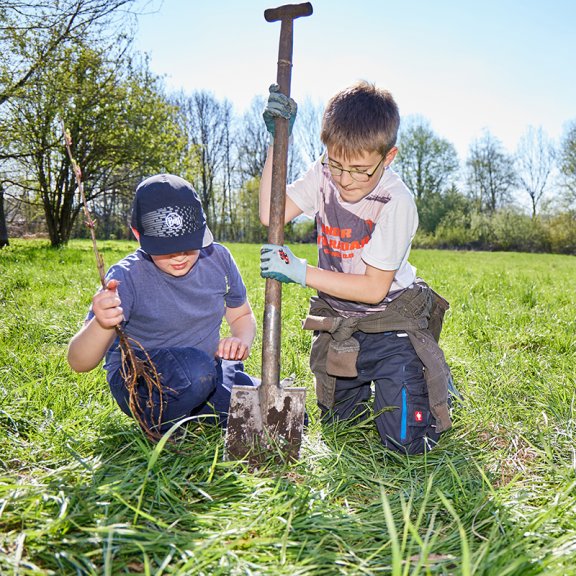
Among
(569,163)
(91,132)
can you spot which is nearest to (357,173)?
(91,132)

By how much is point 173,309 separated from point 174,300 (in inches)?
1.7

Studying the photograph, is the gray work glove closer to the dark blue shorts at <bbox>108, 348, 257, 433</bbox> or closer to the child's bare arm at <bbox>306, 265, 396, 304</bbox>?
the child's bare arm at <bbox>306, 265, 396, 304</bbox>

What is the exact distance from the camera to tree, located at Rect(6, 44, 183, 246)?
554 inches

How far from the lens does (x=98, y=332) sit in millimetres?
2146

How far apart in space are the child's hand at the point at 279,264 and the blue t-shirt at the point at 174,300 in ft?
1.38

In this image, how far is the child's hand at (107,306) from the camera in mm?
1999

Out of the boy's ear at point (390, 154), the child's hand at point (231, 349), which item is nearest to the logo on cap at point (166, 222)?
the child's hand at point (231, 349)

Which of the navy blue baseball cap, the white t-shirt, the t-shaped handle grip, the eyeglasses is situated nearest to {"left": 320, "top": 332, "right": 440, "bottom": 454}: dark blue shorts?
the white t-shirt

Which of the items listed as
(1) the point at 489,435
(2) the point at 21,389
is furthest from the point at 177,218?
(1) the point at 489,435

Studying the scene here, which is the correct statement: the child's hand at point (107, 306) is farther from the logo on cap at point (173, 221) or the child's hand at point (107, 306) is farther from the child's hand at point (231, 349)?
the child's hand at point (231, 349)

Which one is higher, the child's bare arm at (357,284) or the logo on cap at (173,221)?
the logo on cap at (173,221)

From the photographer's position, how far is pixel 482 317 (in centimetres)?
496

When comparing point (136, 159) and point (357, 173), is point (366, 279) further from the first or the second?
point (136, 159)

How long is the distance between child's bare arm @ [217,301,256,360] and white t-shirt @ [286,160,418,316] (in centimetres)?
46
